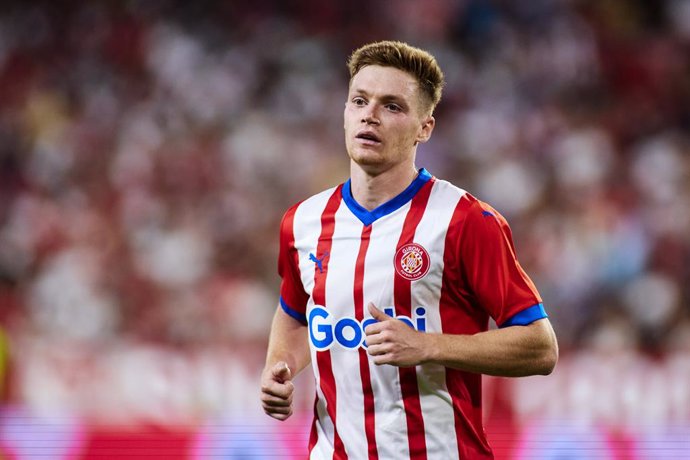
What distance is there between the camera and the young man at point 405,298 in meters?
2.27

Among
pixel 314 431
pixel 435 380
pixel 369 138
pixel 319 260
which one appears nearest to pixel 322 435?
pixel 314 431

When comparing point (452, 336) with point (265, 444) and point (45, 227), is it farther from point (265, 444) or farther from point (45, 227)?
point (45, 227)

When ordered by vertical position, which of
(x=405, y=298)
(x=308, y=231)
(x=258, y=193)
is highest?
(x=258, y=193)

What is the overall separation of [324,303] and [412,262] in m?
0.26

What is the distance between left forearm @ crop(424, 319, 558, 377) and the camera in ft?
7.13

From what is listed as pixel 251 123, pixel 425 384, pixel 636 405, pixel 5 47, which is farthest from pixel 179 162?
pixel 425 384

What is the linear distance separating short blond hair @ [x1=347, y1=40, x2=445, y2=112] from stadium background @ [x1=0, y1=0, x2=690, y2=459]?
1892 mm

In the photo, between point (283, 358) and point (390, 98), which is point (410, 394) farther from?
point (390, 98)

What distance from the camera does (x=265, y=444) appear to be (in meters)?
3.92

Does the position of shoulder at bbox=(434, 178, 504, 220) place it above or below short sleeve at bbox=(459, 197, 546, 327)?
above

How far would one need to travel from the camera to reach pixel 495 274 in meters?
2.27

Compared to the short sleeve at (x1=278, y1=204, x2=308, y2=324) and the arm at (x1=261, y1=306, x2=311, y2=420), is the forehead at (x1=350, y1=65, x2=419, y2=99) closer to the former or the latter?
the short sleeve at (x1=278, y1=204, x2=308, y2=324)

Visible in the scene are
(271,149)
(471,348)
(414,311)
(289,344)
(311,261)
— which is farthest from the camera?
(271,149)

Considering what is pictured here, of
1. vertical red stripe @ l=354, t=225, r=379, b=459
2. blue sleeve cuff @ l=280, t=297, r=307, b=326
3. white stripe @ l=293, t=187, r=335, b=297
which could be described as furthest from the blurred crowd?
vertical red stripe @ l=354, t=225, r=379, b=459
